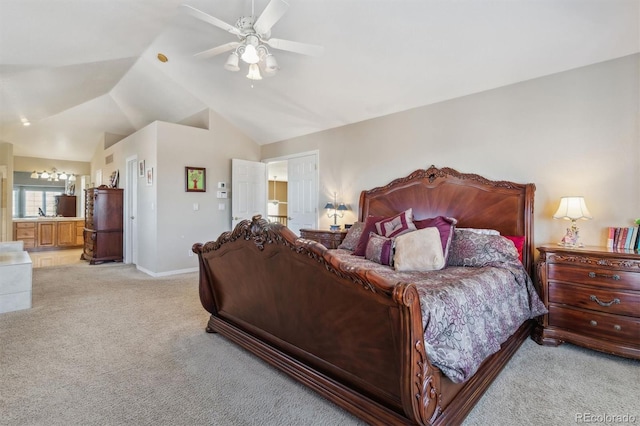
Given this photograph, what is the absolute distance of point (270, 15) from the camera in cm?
249

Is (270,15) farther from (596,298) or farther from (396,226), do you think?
(596,298)

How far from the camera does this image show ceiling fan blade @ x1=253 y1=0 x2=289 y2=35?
2.33 m

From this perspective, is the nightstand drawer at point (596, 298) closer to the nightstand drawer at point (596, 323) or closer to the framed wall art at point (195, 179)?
the nightstand drawer at point (596, 323)

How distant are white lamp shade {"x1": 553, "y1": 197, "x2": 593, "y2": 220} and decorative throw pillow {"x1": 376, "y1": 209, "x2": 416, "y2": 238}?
132 cm

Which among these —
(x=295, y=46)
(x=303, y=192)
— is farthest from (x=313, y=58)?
(x=303, y=192)

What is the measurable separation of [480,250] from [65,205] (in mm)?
11122

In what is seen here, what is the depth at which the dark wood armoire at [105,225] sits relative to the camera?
6.44 meters

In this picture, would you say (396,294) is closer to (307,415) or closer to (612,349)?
(307,415)

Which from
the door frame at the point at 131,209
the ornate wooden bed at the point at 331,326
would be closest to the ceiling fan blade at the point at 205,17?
the ornate wooden bed at the point at 331,326

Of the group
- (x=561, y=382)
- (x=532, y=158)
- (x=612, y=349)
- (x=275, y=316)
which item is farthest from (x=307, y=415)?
(x=532, y=158)

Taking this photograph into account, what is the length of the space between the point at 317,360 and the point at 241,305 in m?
0.88

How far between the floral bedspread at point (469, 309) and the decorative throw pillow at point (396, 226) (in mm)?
548

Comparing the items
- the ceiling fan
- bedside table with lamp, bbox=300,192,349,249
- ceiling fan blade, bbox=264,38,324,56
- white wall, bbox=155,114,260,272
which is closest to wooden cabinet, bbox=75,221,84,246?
white wall, bbox=155,114,260,272

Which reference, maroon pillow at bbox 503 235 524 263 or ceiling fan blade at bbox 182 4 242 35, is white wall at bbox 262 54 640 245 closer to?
maroon pillow at bbox 503 235 524 263
